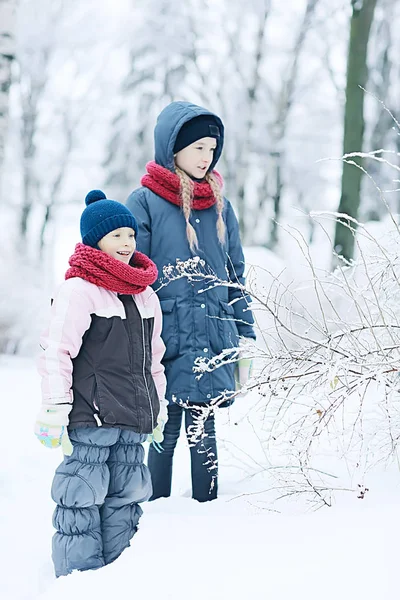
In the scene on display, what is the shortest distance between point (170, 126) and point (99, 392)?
1.22 meters

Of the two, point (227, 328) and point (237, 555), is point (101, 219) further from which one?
point (237, 555)

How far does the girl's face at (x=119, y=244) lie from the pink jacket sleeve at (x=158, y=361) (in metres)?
0.25

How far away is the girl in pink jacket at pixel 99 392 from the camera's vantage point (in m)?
2.41

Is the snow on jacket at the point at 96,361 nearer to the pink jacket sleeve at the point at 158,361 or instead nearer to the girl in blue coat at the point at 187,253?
the pink jacket sleeve at the point at 158,361

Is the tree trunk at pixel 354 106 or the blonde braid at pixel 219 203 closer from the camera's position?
the blonde braid at pixel 219 203

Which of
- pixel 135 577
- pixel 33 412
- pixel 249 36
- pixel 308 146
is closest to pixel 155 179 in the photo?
pixel 135 577

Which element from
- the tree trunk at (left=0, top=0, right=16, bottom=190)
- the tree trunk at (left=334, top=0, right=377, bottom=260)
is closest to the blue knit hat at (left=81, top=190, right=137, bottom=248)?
the tree trunk at (left=0, top=0, right=16, bottom=190)

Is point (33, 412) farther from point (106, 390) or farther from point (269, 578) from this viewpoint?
point (269, 578)

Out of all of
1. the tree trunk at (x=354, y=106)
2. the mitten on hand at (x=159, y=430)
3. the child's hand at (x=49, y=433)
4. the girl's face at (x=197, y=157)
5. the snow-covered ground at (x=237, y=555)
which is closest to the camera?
the snow-covered ground at (x=237, y=555)

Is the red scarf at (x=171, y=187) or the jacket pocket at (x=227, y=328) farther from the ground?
the red scarf at (x=171, y=187)

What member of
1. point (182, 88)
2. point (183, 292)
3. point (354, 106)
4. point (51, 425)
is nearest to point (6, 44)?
point (354, 106)

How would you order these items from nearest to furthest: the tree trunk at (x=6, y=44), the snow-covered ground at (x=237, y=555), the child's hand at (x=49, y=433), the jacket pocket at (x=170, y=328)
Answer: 1. the snow-covered ground at (x=237, y=555)
2. the child's hand at (x=49, y=433)
3. the jacket pocket at (x=170, y=328)
4. the tree trunk at (x=6, y=44)

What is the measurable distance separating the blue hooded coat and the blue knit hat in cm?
36

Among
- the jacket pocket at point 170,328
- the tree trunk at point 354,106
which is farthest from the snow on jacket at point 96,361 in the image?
the tree trunk at point 354,106
